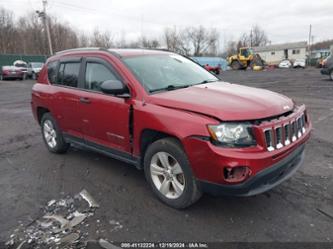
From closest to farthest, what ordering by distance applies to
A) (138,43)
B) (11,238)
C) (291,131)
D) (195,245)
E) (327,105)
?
(195,245)
(11,238)
(291,131)
(327,105)
(138,43)

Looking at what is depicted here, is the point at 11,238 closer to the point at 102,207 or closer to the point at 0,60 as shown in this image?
the point at 102,207

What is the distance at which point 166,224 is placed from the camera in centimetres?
294

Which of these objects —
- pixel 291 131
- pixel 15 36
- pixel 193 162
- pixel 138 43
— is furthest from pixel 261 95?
pixel 138 43

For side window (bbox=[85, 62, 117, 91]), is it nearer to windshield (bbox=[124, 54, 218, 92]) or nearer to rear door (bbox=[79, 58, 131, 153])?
rear door (bbox=[79, 58, 131, 153])

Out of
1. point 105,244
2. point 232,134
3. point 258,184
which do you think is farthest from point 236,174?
point 105,244

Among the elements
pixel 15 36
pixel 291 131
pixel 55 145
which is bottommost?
pixel 55 145

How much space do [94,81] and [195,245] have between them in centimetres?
262

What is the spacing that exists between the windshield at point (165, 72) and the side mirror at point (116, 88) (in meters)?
0.23

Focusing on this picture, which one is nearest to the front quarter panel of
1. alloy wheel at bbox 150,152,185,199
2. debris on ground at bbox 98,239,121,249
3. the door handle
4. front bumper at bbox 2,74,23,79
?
alloy wheel at bbox 150,152,185,199

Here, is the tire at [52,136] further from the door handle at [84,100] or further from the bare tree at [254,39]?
the bare tree at [254,39]

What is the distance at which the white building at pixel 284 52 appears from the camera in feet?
218

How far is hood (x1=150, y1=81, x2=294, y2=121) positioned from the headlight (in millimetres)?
78

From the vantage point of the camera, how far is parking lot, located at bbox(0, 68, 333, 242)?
2.78 meters

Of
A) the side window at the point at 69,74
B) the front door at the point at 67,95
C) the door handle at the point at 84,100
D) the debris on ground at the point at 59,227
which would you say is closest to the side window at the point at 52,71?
Result: the front door at the point at 67,95
